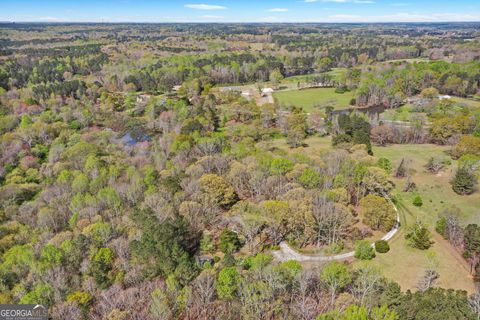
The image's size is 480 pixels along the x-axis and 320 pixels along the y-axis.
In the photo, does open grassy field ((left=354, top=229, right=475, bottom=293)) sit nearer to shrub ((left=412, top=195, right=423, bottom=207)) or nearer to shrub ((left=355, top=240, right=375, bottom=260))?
shrub ((left=355, top=240, right=375, bottom=260))

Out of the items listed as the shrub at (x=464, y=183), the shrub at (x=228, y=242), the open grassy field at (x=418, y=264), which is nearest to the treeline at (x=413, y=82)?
the shrub at (x=464, y=183)

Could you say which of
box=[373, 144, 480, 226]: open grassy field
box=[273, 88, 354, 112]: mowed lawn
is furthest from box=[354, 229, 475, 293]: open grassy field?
box=[273, 88, 354, 112]: mowed lawn

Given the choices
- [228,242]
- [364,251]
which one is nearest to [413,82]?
[364,251]

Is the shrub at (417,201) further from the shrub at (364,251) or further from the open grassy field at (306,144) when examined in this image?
the open grassy field at (306,144)

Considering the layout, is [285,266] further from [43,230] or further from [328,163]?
[43,230]

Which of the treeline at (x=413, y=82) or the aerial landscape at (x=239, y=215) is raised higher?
the treeline at (x=413, y=82)

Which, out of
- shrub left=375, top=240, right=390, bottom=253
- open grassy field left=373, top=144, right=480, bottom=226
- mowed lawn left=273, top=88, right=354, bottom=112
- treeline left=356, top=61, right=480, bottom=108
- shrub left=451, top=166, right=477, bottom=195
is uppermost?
treeline left=356, top=61, right=480, bottom=108
